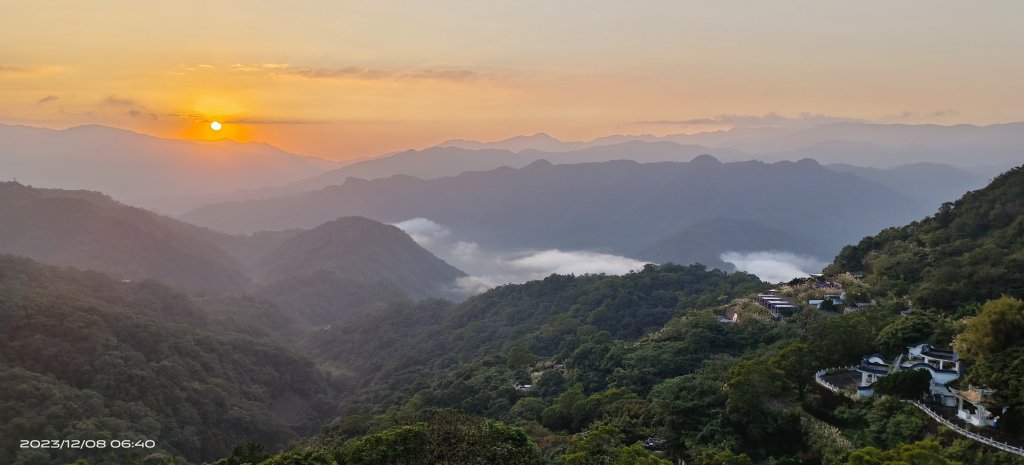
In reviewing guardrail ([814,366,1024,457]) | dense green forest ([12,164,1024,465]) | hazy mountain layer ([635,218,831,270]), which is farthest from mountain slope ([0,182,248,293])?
hazy mountain layer ([635,218,831,270])

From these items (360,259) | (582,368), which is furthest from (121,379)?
(360,259)

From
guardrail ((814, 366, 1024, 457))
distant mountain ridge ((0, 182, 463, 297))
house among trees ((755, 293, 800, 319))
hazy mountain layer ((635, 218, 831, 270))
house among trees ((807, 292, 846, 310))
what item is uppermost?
guardrail ((814, 366, 1024, 457))

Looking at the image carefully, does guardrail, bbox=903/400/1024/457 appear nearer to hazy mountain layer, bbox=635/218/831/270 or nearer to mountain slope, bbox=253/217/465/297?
mountain slope, bbox=253/217/465/297

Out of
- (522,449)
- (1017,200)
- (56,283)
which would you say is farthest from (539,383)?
(56,283)

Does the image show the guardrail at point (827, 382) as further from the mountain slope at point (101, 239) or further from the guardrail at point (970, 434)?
the mountain slope at point (101, 239)

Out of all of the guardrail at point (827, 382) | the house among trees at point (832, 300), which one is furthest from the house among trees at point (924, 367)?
the house among trees at point (832, 300)

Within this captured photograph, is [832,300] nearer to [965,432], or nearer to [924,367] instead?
[924,367]

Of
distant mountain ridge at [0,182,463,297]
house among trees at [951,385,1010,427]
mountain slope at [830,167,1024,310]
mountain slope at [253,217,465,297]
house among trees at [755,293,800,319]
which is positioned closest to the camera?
house among trees at [951,385,1010,427]
